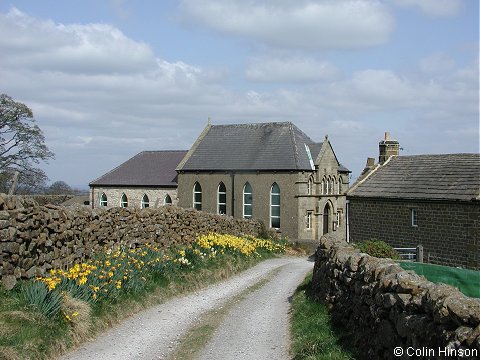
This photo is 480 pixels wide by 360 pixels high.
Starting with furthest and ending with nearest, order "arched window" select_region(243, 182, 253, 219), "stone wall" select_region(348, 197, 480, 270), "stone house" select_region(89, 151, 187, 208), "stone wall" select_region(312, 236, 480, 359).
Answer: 1. "stone house" select_region(89, 151, 187, 208)
2. "arched window" select_region(243, 182, 253, 219)
3. "stone wall" select_region(348, 197, 480, 270)
4. "stone wall" select_region(312, 236, 480, 359)

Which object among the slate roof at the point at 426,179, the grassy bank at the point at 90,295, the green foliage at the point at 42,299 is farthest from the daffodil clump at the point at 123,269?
the slate roof at the point at 426,179

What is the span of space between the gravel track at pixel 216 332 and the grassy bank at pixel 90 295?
314 millimetres

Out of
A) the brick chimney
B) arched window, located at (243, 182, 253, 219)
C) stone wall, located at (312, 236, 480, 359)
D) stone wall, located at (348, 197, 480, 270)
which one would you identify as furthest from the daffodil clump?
arched window, located at (243, 182, 253, 219)

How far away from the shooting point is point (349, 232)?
31.5 m

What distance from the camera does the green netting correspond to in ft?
38.8

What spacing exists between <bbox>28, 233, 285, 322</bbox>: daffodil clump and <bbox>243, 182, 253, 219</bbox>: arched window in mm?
22027

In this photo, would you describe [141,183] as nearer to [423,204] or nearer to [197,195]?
[197,195]

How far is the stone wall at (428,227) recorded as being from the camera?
24.3 m

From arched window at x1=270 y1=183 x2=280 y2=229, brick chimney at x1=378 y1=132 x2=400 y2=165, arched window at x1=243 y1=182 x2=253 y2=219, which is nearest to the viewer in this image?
brick chimney at x1=378 y1=132 x2=400 y2=165

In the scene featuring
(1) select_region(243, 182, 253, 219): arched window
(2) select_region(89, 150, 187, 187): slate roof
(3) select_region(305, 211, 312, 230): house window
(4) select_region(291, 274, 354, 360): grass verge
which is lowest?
(4) select_region(291, 274, 354, 360): grass verge

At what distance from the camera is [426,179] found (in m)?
28.5

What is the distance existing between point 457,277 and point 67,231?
9.53m

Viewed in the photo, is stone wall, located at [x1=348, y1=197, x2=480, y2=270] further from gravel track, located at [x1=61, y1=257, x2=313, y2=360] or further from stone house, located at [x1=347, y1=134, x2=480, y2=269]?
gravel track, located at [x1=61, y1=257, x2=313, y2=360]

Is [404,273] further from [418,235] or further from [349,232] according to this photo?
[349,232]
